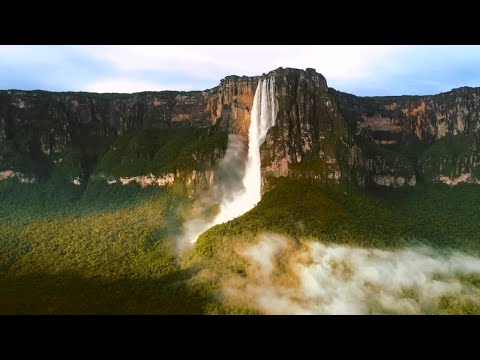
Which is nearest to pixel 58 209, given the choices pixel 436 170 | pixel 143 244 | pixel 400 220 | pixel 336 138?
pixel 143 244

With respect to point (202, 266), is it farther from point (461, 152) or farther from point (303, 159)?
point (461, 152)

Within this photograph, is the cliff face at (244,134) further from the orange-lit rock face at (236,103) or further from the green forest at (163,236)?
the green forest at (163,236)

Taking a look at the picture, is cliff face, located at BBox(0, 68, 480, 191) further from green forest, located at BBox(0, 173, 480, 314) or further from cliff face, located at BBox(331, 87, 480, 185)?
green forest, located at BBox(0, 173, 480, 314)

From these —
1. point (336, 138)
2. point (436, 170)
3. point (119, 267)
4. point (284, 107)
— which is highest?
point (284, 107)

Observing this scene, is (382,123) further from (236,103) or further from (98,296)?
(98,296)

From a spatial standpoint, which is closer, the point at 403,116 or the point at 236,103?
the point at 236,103

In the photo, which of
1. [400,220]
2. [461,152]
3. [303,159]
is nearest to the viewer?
[400,220]

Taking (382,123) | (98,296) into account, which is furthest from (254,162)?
(98,296)
